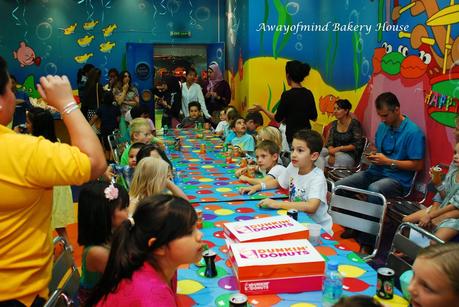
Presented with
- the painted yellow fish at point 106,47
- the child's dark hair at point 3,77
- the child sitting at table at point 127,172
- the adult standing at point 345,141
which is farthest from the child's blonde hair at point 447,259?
the painted yellow fish at point 106,47

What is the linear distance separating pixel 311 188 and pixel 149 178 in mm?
1118

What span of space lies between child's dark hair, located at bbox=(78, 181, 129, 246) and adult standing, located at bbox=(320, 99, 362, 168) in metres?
3.69

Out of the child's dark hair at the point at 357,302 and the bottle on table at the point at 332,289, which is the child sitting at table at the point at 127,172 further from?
the child's dark hair at the point at 357,302

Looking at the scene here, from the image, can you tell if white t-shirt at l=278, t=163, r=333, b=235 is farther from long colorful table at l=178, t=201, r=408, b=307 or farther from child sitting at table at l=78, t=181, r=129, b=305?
child sitting at table at l=78, t=181, r=129, b=305

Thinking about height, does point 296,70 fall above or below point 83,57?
below

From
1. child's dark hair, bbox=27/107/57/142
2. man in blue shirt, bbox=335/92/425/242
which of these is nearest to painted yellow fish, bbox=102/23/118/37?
child's dark hair, bbox=27/107/57/142

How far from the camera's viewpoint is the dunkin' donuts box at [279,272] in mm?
1744

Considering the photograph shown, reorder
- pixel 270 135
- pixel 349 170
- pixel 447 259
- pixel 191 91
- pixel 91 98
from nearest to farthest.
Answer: pixel 447 259
pixel 270 135
pixel 349 170
pixel 91 98
pixel 191 91

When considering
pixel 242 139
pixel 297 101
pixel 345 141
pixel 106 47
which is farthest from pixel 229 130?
pixel 106 47

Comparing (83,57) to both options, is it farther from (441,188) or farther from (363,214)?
(441,188)

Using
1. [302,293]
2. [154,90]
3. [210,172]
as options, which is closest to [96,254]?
[302,293]

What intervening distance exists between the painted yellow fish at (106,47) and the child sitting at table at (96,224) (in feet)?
29.3

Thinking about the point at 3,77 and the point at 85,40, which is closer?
the point at 3,77

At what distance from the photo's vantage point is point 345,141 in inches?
217
